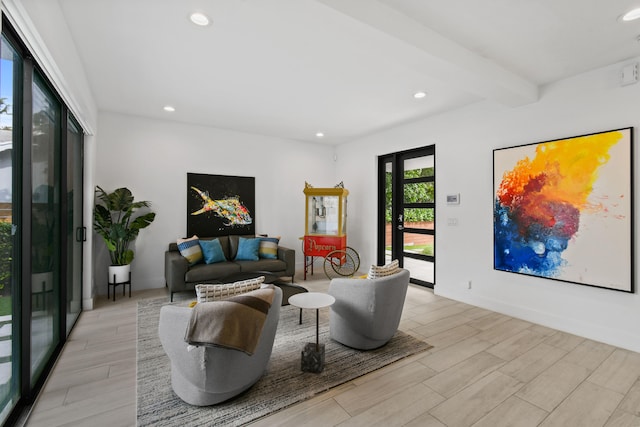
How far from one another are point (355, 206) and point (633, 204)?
3.99 meters

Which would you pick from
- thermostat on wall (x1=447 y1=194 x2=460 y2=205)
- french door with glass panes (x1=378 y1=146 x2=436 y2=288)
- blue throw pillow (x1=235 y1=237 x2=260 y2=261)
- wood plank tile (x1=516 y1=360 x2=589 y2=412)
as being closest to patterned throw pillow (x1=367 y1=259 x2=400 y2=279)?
wood plank tile (x1=516 y1=360 x2=589 y2=412)

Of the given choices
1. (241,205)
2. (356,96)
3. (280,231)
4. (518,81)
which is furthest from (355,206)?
(518,81)

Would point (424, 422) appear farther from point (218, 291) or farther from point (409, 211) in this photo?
point (409, 211)

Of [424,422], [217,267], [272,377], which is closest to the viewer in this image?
[424,422]

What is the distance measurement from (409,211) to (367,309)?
3.04m

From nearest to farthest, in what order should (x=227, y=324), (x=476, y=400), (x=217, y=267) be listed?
(x=227, y=324) < (x=476, y=400) < (x=217, y=267)

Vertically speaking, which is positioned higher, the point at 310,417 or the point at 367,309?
the point at 367,309

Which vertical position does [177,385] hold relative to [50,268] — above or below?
below

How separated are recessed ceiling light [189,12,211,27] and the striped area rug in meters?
2.70

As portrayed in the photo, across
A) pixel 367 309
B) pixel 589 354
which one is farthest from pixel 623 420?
pixel 367 309

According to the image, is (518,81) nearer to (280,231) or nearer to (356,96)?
(356,96)

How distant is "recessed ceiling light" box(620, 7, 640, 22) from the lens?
87.0 inches

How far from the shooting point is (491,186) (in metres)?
3.91

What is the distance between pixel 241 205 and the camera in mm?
5531
